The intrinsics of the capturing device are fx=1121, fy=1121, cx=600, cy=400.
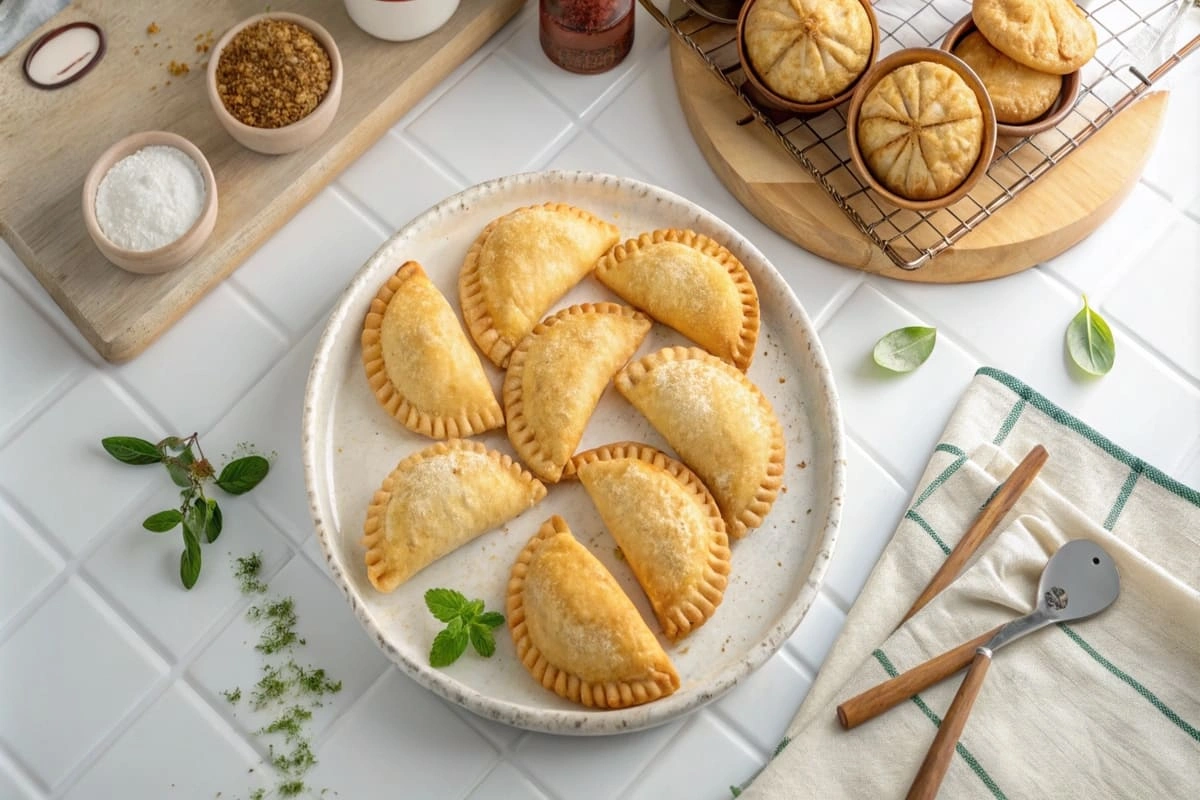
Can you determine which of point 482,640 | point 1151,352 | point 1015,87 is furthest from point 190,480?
point 1151,352

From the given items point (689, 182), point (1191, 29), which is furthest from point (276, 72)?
point (1191, 29)

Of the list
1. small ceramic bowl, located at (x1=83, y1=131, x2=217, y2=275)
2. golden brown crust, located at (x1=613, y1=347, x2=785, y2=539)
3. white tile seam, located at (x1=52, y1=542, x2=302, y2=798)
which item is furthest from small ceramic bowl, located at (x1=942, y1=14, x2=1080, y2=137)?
white tile seam, located at (x1=52, y1=542, x2=302, y2=798)

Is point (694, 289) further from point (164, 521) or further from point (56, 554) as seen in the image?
point (56, 554)

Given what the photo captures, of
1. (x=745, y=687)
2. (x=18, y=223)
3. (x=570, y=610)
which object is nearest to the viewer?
(x=570, y=610)

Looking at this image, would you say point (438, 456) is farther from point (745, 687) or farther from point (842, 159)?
point (842, 159)

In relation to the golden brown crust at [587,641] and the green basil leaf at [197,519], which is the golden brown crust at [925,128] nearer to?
the golden brown crust at [587,641]
